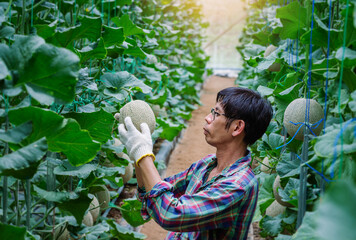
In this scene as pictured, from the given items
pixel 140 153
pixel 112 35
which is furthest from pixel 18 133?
pixel 112 35

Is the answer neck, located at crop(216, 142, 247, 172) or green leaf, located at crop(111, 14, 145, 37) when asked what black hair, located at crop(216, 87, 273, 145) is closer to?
neck, located at crop(216, 142, 247, 172)

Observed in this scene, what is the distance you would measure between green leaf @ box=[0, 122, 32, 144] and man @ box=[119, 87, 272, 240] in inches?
21.3

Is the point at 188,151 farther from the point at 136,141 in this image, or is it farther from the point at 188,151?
the point at 136,141

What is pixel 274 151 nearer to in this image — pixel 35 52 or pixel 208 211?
pixel 208 211

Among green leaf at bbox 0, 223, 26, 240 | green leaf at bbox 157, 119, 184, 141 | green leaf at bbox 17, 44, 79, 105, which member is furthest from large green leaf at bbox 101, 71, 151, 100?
green leaf at bbox 157, 119, 184, 141

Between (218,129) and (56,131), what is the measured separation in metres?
0.75

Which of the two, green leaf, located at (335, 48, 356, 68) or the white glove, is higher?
green leaf, located at (335, 48, 356, 68)

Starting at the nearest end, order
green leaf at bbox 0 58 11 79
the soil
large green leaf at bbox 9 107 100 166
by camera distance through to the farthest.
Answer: green leaf at bbox 0 58 11 79 → large green leaf at bbox 9 107 100 166 → the soil

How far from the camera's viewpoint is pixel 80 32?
1.71 metres

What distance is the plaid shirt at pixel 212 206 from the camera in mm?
1607

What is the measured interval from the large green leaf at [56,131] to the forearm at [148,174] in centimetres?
24

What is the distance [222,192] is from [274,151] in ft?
3.37

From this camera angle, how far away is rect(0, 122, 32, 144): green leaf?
1245 mm

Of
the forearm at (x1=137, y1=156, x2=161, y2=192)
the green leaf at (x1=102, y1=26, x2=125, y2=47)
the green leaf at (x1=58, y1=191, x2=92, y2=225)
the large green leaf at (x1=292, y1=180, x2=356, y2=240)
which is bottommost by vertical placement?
the green leaf at (x1=58, y1=191, x2=92, y2=225)
